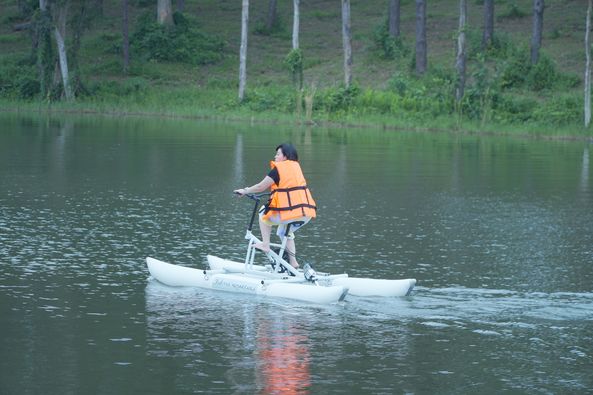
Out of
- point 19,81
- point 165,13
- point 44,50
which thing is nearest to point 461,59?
point 44,50

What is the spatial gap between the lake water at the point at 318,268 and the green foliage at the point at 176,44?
30.6 m

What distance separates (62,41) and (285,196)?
42.2 metres

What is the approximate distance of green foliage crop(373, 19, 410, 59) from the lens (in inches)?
2276

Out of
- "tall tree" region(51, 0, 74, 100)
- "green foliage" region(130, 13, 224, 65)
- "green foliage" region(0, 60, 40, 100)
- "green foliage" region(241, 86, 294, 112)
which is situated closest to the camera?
"green foliage" region(241, 86, 294, 112)

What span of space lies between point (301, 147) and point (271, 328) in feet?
79.3

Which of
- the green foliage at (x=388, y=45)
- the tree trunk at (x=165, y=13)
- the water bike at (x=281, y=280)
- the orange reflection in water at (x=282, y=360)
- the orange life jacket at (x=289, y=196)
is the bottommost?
the orange reflection in water at (x=282, y=360)

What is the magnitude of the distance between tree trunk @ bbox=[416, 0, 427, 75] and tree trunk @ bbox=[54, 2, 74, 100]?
51.5ft

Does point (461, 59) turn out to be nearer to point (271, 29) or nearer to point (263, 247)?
point (271, 29)

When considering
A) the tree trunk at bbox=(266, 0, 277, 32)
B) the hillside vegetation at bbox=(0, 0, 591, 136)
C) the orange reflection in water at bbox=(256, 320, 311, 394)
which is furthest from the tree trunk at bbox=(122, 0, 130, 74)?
the orange reflection in water at bbox=(256, 320, 311, 394)

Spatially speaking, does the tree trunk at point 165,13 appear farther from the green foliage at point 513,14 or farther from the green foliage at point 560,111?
the green foliage at point 560,111

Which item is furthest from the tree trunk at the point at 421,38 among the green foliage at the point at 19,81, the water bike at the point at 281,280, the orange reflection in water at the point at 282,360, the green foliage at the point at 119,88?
the orange reflection in water at the point at 282,360

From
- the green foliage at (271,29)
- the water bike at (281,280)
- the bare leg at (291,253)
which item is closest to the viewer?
the water bike at (281,280)

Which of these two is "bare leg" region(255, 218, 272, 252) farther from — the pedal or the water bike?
the pedal

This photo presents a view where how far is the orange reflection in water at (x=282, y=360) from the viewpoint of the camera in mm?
10680
